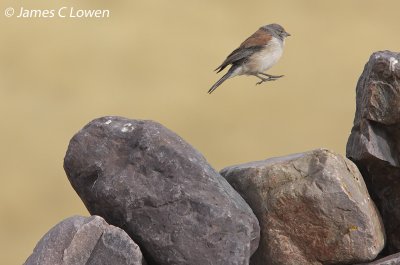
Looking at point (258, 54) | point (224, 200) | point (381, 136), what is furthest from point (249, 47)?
point (224, 200)

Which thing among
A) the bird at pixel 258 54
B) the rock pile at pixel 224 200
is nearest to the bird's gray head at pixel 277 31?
the bird at pixel 258 54

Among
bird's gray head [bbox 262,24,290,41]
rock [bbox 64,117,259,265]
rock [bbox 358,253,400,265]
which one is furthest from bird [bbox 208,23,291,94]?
rock [bbox 358,253,400,265]

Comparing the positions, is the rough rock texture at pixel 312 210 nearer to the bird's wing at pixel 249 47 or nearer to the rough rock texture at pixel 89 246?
the rough rock texture at pixel 89 246

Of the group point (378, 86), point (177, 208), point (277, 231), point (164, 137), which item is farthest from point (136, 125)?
point (378, 86)

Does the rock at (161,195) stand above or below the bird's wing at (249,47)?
below

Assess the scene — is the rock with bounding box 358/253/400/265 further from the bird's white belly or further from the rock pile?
the bird's white belly

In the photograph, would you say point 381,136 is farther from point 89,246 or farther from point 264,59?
point 89,246

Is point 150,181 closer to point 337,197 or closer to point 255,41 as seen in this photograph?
point 337,197
